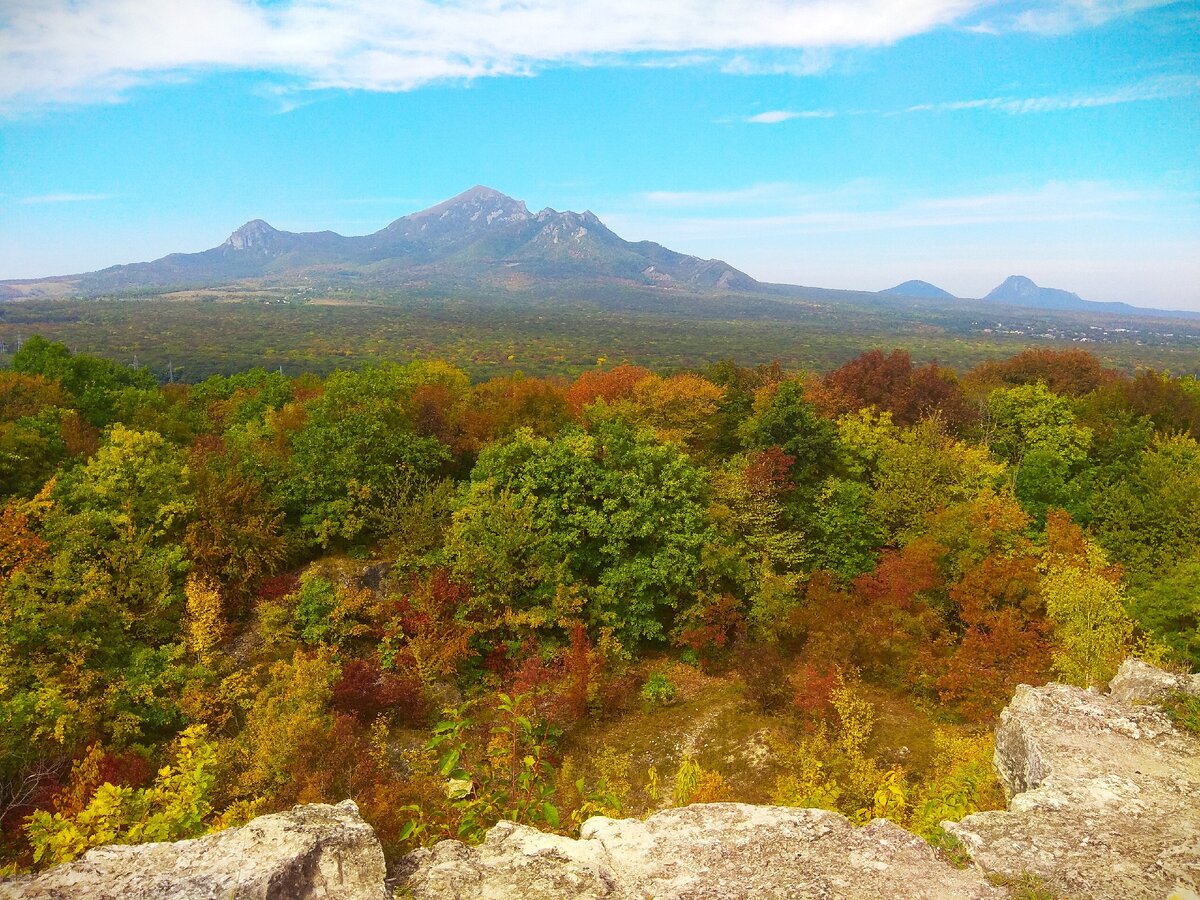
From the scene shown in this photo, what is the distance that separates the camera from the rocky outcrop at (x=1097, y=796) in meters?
6.51

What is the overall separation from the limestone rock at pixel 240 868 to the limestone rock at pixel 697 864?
627 mm

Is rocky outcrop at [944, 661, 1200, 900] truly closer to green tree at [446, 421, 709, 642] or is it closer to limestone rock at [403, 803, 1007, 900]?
limestone rock at [403, 803, 1007, 900]

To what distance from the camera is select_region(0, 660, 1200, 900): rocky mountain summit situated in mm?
5777

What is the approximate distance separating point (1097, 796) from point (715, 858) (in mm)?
5283

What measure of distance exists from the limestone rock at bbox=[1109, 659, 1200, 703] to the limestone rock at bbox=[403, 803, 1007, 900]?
6.16 meters

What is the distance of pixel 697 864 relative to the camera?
21.5 feet

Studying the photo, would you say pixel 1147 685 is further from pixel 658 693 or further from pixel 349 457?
pixel 349 457

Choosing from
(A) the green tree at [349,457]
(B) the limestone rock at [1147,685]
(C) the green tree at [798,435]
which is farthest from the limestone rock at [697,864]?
(C) the green tree at [798,435]

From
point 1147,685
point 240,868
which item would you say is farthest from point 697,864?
Result: point 1147,685

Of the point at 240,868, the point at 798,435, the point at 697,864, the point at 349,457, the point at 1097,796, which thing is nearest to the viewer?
the point at 240,868

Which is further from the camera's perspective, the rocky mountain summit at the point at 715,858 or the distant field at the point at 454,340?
the distant field at the point at 454,340

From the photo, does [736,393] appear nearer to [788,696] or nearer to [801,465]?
[801,465]

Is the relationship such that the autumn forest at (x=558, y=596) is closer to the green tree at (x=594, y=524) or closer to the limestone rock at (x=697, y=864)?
the green tree at (x=594, y=524)

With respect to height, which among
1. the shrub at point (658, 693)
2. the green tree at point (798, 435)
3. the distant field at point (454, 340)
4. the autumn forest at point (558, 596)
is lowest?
the shrub at point (658, 693)
